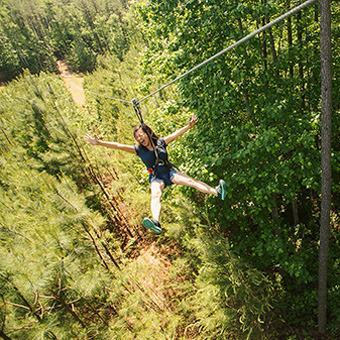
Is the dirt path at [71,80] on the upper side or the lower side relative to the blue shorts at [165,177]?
lower

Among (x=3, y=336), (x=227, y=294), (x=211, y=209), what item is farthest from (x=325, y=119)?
(x=3, y=336)

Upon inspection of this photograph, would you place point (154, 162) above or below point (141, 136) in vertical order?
below

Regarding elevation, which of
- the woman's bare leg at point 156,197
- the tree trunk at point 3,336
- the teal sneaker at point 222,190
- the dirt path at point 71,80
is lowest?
the dirt path at point 71,80

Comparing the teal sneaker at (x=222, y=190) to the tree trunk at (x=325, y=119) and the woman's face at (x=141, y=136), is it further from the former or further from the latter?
the tree trunk at (x=325, y=119)

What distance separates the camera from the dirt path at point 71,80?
3847cm

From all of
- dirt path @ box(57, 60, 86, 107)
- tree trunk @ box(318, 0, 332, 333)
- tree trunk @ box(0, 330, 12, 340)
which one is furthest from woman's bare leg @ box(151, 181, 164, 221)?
dirt path @ box(57, 60, 86, 107)

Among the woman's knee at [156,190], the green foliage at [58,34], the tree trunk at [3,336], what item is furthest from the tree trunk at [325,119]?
the green foliage at [58,34]

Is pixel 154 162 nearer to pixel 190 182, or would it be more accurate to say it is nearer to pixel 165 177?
pixel 165 177

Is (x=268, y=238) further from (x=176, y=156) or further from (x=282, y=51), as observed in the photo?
(x=282, y=51)

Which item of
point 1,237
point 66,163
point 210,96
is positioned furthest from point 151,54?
point 66,163

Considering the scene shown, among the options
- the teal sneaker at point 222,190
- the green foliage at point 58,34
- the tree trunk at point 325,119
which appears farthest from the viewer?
the green foliage at point 58,34

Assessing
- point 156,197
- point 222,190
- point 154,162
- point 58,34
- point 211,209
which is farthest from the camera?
point 58,34

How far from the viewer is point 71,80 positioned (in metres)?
46.8

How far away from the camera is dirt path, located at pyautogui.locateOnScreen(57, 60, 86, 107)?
126ft
